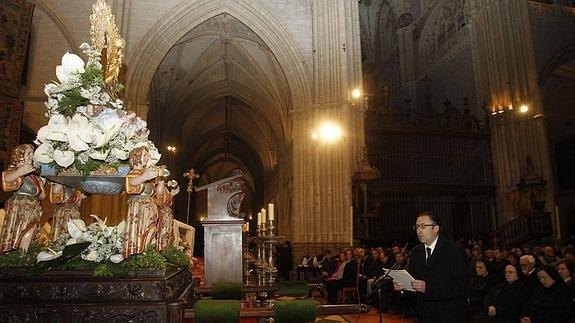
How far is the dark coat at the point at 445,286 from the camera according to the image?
9.94 feet

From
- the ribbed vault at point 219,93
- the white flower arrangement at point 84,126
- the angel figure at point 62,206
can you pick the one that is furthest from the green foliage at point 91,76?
the ribbed vault at point 219,93

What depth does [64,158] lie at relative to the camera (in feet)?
7.50

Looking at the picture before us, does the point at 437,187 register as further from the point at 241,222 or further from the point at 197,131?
the point at 197,131

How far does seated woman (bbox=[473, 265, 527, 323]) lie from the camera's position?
16.4 feet

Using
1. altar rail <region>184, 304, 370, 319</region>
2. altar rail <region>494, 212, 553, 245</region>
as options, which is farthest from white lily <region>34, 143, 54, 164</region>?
altar rail <region>494, 212, 553, 245</region>

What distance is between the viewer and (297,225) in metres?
12.8

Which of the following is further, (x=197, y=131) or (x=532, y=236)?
(x=197, y=131)

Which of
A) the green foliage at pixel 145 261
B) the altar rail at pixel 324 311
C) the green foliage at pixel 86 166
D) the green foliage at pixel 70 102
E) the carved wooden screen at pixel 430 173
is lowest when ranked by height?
the altar rail at pixel 324 311

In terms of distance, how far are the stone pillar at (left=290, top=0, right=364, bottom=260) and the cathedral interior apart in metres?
0.04

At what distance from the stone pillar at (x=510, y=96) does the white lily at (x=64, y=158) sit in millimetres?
14918

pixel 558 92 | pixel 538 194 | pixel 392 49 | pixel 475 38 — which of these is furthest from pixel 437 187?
pixel 392 49

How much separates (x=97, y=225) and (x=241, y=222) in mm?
3204

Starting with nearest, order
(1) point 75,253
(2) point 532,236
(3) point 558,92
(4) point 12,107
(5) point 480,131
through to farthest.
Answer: (1) point 75,253 < (4) point 12,107 < (2) point 532,236 < (5) point 480,131 < (3) point 558,92

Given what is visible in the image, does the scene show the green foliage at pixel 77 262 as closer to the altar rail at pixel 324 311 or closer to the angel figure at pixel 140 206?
the angel figure at pixel 140 206
